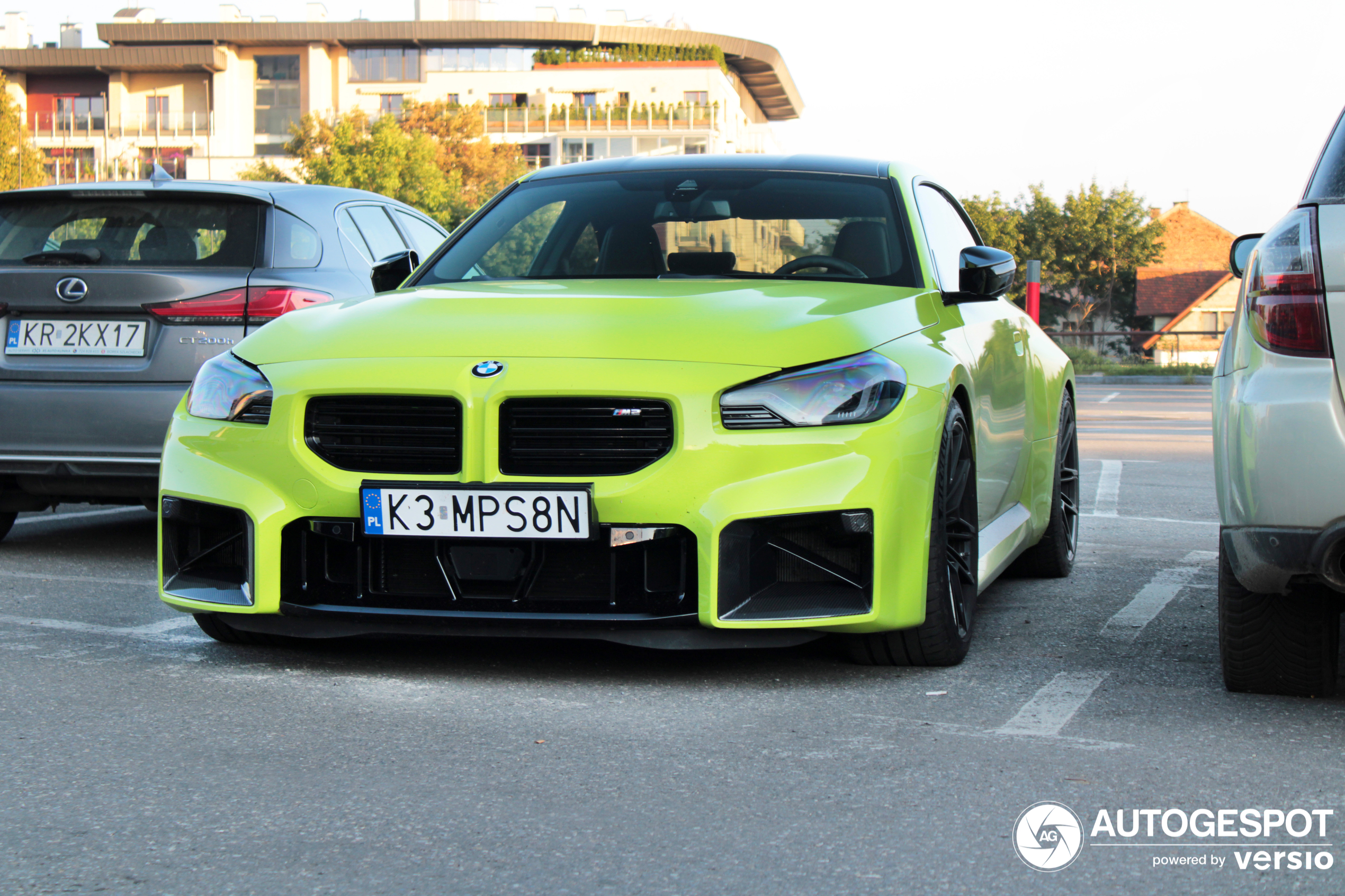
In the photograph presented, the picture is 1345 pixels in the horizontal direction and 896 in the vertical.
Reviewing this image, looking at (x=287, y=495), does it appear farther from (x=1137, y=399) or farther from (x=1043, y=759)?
(x=1137, y=399)

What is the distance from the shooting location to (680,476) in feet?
12.1

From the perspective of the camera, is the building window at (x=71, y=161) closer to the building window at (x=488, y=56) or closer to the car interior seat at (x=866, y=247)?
the building window at (x=488, y=56)

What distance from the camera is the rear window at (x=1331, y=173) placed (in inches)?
138

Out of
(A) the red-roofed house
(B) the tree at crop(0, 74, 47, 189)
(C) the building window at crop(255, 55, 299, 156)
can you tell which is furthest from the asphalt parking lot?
(C) the building window at crop(255, 55, 299, 156)

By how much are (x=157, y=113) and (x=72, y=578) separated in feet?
306

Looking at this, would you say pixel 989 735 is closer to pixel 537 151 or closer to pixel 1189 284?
Result: pixel 1189 284

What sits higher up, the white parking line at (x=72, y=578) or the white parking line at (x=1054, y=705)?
the white parking line at (x=1054, y=705)

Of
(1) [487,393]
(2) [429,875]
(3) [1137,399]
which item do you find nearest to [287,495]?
(1) [487,393]

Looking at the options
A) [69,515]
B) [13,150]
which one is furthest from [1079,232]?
[69,515]

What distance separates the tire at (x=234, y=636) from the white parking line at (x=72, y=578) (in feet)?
4.21

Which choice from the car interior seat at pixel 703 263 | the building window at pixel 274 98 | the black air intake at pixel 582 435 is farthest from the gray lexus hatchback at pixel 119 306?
the building window at pixel 274 98

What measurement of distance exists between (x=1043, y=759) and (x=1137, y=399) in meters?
26.1

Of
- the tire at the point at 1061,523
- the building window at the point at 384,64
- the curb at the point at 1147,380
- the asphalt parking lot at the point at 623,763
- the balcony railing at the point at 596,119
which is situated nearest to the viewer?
the asphalt parking lot at the point at 623,763

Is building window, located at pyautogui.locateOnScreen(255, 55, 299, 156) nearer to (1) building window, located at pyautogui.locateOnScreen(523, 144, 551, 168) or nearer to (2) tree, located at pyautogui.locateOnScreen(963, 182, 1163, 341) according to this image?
(1) building window, located at pyautogui.locateOnScreen(523, 144, 551, 168)
